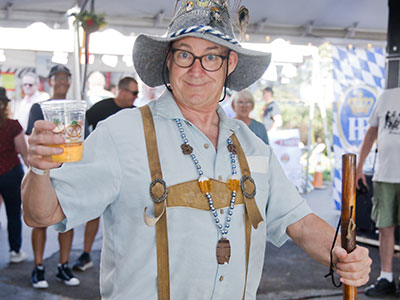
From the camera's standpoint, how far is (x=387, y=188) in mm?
4520

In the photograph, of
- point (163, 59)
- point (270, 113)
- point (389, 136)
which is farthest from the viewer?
point (270, 113)

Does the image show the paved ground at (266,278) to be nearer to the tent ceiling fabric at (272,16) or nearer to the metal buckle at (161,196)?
the tent ceiling fabric at (272,16)

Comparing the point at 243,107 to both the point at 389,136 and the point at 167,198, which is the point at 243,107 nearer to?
the point at 389,136

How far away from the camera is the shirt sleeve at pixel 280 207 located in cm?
Result: 192

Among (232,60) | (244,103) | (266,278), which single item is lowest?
(266,278)

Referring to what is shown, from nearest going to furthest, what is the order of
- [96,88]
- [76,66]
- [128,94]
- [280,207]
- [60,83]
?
[280,207], [60,83], [128,94], [76,66], [96,88]

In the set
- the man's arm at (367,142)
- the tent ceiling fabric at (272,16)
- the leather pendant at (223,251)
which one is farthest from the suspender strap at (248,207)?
the tent ceiling fabric at (272,16)

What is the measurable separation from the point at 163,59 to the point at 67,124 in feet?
2.47

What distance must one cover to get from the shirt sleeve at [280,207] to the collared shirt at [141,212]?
0.16 meters

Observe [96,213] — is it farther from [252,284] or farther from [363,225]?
[363,225]

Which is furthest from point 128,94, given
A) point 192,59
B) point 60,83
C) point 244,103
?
point 192,59

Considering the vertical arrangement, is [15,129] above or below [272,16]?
below

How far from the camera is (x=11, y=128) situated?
15.8 ft

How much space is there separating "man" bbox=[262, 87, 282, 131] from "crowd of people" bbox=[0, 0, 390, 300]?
677 cm
